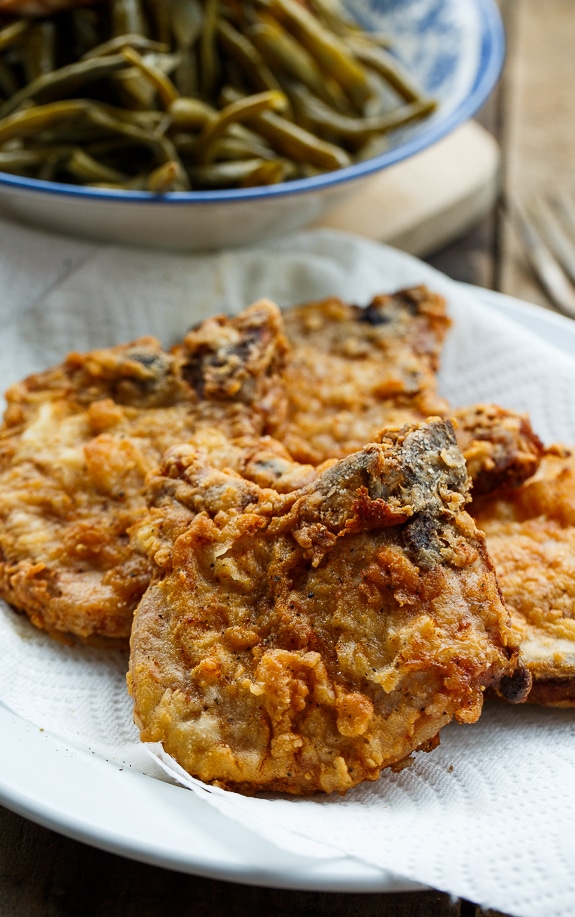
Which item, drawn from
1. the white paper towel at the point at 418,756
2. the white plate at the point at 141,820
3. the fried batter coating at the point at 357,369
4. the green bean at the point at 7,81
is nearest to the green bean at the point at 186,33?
the green bean at the point at 7,81

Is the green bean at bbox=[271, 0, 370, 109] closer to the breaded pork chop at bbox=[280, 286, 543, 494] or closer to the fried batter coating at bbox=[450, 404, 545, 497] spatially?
the breaded pork chop at bbox=[280, 286, 543, 494]

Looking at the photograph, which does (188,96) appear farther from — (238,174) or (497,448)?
(497,448)

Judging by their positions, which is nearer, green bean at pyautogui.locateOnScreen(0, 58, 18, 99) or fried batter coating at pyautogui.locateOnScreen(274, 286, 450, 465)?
fried batter coating at pyautogui.locateOnScreen(274, 286, 450, 465)

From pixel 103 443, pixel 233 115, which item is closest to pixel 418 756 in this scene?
pixel 103 443

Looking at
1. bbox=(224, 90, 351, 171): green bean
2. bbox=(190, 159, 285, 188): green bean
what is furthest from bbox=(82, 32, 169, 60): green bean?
bbox=(190, 159, 285, 188): green bean

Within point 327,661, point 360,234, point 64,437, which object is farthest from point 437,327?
point 327,661
